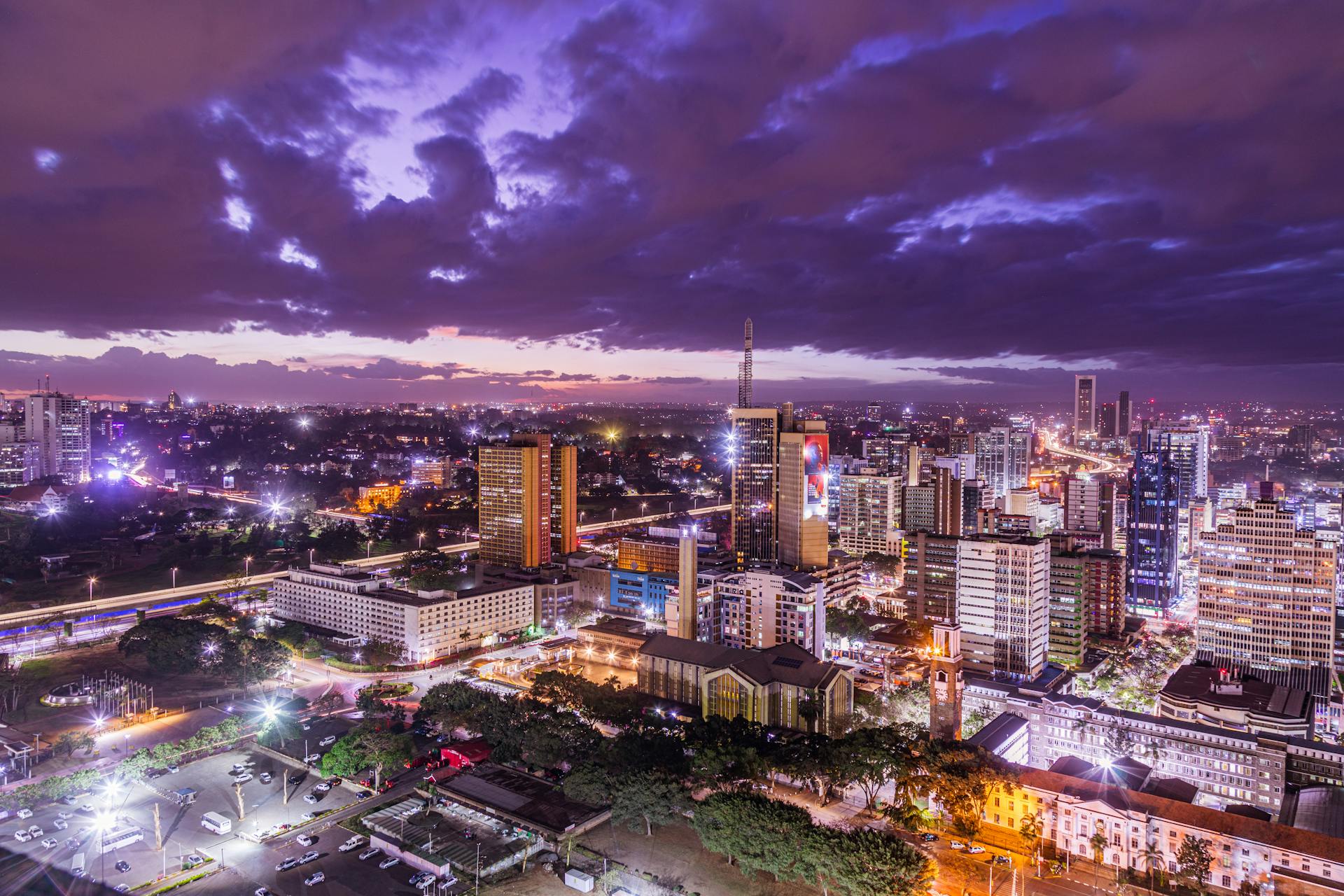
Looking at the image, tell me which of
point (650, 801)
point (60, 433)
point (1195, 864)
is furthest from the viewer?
point (60, 433)

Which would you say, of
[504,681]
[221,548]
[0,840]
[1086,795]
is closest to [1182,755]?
[1086,795]

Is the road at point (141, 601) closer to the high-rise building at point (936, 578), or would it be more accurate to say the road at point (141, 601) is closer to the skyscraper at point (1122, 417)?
the high-rise building at point (936, 578)

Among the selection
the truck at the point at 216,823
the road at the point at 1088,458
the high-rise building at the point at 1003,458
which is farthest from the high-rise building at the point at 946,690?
the road at the point at 1088,458

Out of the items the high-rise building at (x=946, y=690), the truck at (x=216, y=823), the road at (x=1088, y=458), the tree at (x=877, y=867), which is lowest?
the truck at (x=216, y=823)

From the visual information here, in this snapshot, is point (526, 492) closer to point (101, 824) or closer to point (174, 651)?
point (174, 651)

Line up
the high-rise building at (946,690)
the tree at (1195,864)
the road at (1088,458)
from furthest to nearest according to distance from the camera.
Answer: the road at (1088,458), the high-rise building at (946,690), the tree at (1195,864)

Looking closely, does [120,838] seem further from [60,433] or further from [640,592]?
[60,433]

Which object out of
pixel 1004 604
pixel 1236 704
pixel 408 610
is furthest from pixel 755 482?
pixel 1236 704
